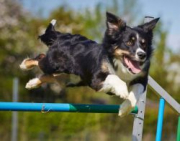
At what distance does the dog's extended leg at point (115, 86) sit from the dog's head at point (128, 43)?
0.21 metres

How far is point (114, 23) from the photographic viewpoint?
14.3 feet

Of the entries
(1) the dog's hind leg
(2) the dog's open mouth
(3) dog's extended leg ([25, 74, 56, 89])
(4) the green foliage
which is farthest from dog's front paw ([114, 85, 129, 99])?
(4) the green foliage

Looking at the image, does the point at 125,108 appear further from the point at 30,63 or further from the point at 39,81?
the point at 30,63

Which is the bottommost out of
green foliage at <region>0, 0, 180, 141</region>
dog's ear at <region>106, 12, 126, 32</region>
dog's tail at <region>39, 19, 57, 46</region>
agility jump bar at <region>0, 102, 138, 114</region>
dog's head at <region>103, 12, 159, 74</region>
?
agility jump bar at <region>0, 102, 138, 114</region>

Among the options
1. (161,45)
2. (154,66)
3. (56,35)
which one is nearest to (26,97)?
(154,66)

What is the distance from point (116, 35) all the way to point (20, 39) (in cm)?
1571

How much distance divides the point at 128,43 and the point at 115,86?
0.41m

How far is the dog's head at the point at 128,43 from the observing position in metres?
4.20

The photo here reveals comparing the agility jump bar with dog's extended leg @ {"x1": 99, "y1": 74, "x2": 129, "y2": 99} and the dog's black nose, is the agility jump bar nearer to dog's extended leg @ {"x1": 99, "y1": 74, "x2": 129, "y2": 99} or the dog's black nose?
dog's extended leg @ {"x1": 99, "y1": 74, "x2": 129, "y2": 99}

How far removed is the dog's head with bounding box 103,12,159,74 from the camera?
420cm

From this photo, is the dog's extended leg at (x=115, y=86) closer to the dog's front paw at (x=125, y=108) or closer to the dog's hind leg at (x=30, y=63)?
the dog's front paw at (x=125, y=108)

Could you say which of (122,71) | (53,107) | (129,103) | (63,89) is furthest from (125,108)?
(63,89)

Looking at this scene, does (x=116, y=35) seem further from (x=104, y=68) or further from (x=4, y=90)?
(x=4, y=90)

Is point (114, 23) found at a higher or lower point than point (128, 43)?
higher
